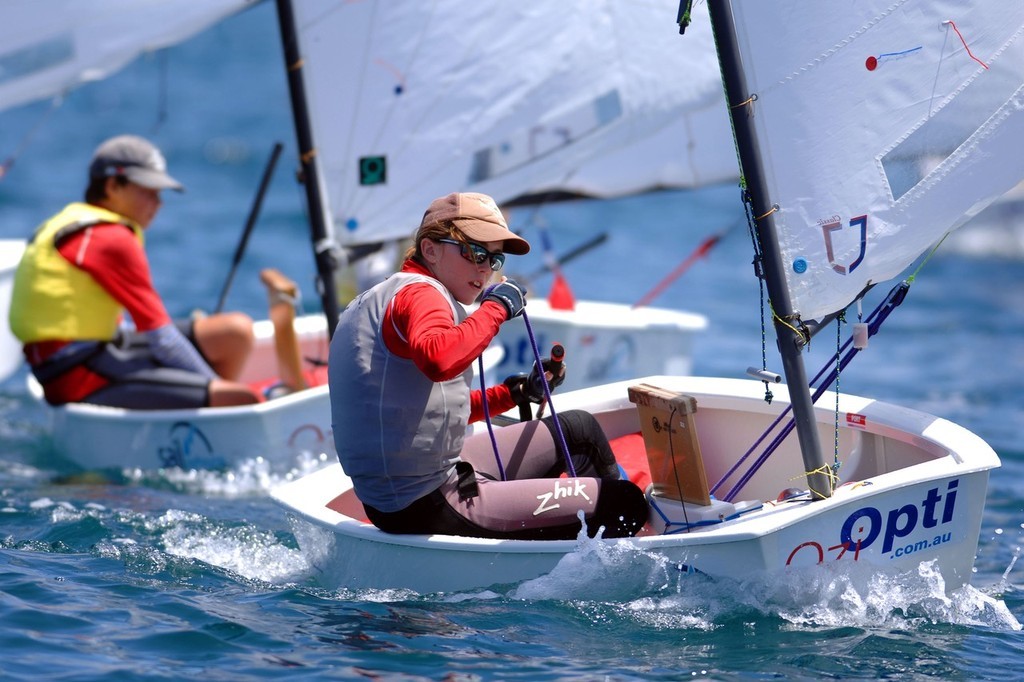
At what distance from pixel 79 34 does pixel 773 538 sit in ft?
12.0

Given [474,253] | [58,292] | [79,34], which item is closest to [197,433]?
[58,292]

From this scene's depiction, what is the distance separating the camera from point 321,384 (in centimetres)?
575

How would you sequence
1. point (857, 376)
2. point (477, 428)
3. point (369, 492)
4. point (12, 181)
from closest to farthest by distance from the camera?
point (369, 492) < point (477, 428) < point (857, 376) < point (12, 181)

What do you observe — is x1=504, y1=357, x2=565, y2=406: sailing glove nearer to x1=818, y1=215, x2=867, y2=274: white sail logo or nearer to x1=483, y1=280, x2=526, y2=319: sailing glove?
x1=483, y1=280, x2=526, y2=319: sailing glove

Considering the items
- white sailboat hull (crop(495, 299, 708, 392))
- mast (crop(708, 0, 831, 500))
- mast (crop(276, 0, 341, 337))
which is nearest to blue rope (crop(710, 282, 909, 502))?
mast (crop(708, 0, 831, 500))

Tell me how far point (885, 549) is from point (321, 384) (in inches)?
117

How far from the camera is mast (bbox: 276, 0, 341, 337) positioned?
216 inches

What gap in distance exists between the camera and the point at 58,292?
5168 millimetres

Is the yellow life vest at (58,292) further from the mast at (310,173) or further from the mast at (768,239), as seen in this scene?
the mast at (768,239)

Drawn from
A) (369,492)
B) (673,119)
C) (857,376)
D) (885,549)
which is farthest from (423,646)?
(857,376)

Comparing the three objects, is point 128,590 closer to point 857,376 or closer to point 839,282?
point 839,282

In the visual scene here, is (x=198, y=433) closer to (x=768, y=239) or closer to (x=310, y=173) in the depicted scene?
(x=310, y=173)

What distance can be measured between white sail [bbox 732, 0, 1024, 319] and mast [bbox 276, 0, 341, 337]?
257cm

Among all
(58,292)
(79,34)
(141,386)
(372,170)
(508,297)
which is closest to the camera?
(508,297)
